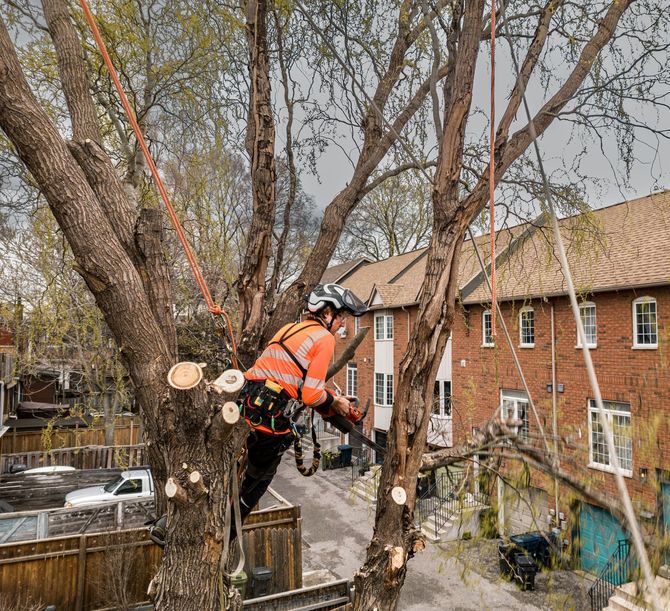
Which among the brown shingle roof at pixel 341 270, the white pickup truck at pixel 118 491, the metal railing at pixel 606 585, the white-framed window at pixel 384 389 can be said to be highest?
the brown shingle roof at pixel 341 270

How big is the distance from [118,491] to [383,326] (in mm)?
12989

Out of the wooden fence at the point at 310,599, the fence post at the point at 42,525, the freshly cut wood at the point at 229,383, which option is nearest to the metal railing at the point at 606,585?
the wooden fence at the point at 310,599

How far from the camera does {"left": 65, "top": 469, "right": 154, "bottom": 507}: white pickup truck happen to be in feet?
42.0

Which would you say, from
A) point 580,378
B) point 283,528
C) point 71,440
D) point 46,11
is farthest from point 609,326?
point 71,440

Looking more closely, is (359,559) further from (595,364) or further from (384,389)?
(384,389)

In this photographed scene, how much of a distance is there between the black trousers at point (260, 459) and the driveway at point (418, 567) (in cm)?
445

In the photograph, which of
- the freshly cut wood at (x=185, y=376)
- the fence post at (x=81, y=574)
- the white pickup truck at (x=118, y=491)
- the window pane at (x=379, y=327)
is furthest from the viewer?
the window pane at (x=379, y=327)

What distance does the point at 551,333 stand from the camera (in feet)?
45.7

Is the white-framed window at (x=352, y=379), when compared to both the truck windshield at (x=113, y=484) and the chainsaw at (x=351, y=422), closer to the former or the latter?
the truck windshield at (x=113, y=484)

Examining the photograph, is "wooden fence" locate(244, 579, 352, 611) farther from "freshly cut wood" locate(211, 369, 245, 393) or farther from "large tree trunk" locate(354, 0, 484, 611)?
"freshly cut wood" locate(211, 369, 245, 393)

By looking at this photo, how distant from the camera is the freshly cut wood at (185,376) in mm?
2965

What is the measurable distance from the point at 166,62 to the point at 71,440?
18750mm

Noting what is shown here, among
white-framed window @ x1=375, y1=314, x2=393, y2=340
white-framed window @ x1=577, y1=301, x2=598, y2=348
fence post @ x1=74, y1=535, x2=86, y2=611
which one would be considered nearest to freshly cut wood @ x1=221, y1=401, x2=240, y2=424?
fence post @ x1=74, y1=535, x2=86, y2=611

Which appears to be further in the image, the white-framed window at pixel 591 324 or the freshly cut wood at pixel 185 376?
the white-framed window at pixel 591 324
